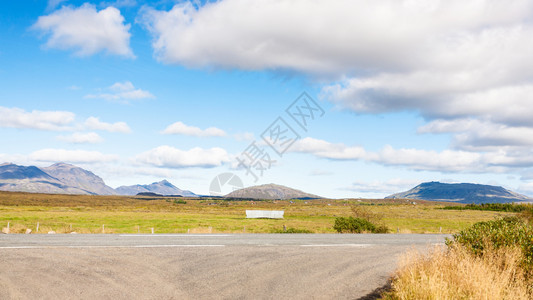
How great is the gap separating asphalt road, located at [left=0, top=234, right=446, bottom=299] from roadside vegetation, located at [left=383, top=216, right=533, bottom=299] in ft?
4.46

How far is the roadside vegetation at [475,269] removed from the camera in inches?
326

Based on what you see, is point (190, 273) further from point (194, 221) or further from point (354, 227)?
point (194, 221)

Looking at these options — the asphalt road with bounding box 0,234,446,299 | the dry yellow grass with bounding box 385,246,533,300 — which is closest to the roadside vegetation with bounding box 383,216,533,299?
the dry yellow grass with bounding box 385,246,533,300

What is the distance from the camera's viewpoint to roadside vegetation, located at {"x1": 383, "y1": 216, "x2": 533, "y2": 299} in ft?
27.2

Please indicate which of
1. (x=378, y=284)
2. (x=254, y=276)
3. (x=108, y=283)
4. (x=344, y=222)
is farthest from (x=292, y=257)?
(x=344, y=222)

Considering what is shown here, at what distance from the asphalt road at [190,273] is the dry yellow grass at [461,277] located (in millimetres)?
1395

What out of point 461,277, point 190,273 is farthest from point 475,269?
point 190,273

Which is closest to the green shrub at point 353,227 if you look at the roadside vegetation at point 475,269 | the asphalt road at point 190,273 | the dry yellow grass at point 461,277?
the asphalt road at point 190,273

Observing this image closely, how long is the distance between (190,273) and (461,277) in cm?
750

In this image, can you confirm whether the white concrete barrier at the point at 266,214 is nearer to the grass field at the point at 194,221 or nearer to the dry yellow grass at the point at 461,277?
the grass field at the point at 194,221

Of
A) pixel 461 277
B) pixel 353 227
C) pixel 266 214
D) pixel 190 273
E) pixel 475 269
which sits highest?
pixel 475 269

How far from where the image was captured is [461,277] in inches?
353

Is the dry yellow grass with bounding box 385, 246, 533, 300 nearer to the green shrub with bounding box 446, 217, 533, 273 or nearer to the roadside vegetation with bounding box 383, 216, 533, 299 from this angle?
the roadside vegetation with bounding box 383, 216, 533, 299

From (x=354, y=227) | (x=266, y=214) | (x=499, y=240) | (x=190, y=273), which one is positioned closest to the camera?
(x=499, y=240)
